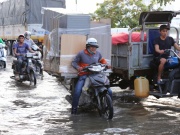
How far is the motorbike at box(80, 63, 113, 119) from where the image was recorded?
7.62 metres

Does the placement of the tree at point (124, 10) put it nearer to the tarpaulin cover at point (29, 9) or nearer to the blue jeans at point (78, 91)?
the tarpaulin cover at point (29, 9)

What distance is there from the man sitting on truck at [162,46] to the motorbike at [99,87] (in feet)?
4.63

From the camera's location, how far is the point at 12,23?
3019cm

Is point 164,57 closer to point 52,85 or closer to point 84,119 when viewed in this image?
point 84,119

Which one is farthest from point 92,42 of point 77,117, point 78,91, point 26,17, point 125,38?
point 26,17

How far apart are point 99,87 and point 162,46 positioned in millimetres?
1985

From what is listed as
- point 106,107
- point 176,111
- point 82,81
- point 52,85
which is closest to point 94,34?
point 82,81

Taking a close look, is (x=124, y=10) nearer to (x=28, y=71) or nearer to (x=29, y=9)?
(x=29, y=9)

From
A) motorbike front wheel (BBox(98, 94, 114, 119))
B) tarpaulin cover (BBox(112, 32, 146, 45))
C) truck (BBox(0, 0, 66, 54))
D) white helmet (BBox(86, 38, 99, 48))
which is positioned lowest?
motorbike front wheel (BBox(98, 94, 114, 119))

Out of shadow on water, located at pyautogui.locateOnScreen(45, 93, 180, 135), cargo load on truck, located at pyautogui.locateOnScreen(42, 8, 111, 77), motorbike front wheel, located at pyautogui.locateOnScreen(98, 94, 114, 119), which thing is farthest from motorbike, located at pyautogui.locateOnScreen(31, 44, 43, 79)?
motorbike front wheel, located at pyautogui.locateOnScreen(98, 94, 114, 119)

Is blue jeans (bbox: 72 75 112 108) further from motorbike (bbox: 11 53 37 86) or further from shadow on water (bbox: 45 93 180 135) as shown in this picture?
motorbike (bbox: 11 53 37 86)

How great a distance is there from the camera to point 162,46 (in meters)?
8.80

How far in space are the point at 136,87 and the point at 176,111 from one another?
3.27 feet

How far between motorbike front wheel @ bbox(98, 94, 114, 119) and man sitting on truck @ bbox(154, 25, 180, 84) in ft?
5.15
